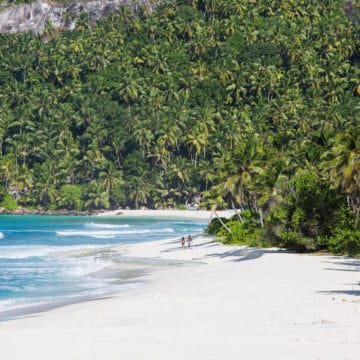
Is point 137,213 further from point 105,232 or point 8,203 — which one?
point 105,232

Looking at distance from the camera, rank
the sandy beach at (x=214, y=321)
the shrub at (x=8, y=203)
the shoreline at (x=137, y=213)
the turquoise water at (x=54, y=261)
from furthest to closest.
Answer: the shrub at (x=8, y=203), the shoreline at (x=137, y=213), the turquoise water at (x=54, y=261), the sandy beach at (x=214, y=321)

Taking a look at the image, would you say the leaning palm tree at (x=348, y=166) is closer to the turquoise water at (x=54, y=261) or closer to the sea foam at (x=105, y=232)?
the turquoise water at (x=54, y=261)

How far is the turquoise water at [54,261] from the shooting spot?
35.5 m

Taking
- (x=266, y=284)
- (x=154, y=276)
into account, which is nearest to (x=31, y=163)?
(x=154, y=276)

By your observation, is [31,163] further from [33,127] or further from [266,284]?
[266,284]

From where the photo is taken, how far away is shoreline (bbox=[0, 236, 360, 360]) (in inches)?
675

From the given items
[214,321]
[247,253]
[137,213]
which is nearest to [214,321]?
[214,321]

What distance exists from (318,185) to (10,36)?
156m

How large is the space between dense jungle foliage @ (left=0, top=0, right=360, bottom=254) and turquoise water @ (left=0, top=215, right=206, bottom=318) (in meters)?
37.5

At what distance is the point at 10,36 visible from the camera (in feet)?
625

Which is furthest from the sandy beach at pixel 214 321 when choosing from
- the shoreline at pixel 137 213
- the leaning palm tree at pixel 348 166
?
the shoreline at pixel 137 213

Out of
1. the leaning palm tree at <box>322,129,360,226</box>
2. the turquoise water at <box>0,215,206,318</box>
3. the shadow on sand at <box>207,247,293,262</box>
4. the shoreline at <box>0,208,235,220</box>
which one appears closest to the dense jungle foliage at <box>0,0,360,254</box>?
the shoreline at <box>0,208,235,220</box>

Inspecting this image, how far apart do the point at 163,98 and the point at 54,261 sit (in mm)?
106869

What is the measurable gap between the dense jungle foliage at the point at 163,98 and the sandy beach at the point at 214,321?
83552 millimetres
